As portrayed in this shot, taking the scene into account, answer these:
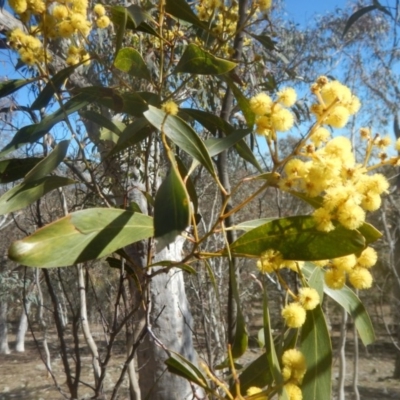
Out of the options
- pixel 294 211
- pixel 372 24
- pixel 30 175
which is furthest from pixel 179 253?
pixel 372 24

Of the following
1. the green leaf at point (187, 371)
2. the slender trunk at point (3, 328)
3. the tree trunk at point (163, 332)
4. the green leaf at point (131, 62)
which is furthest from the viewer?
the slender trunk at point (3, 328)

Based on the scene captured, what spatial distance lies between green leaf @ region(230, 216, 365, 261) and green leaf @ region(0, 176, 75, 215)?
0.29 metres

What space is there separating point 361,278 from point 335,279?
0.09ft

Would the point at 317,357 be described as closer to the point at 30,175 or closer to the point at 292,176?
the point at 292,176

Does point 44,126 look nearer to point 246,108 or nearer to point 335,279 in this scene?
point 246,108

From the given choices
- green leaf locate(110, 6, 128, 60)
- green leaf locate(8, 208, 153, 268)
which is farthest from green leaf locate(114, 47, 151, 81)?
green leaf locate(8, 208, 153, 268)

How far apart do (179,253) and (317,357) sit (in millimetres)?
1534

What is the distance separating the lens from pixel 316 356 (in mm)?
671

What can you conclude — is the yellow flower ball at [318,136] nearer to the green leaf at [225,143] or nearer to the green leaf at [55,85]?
the green leaf at [225,143]

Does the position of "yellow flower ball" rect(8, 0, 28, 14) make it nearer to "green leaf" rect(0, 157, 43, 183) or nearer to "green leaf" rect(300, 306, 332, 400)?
"green leaf" rect(0, 157, 43, 183)

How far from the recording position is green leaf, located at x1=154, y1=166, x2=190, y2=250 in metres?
0.53

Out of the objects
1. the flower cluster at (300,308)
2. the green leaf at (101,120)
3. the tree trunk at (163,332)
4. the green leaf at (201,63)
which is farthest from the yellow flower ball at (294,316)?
the tree trunk at (163,332)

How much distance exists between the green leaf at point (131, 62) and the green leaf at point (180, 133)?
177 mm

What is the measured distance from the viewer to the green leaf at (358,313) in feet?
2.46
